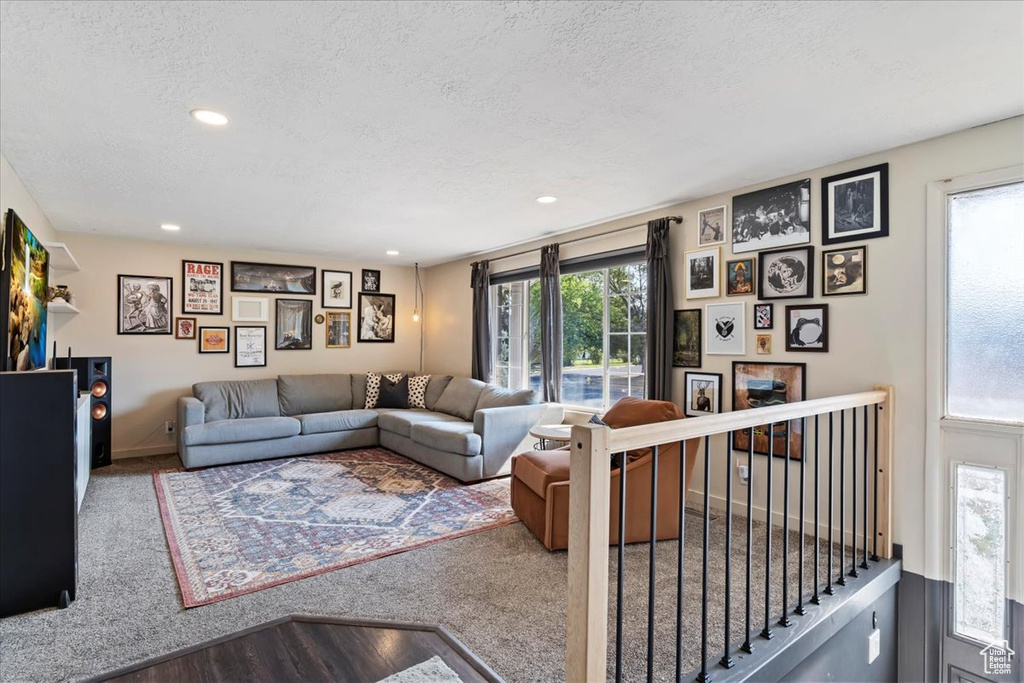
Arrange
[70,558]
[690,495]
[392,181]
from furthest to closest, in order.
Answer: [690,495] → [392,181] → [70,558]

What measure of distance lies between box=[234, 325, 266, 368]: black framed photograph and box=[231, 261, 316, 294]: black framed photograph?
19.0 inches

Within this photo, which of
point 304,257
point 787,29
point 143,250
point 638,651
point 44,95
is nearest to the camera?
point 787,29

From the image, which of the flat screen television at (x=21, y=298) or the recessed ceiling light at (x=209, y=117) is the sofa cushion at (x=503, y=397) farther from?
the flat screen television at (x=21, y=298)

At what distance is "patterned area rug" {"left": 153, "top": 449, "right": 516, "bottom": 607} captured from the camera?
275 centimetres

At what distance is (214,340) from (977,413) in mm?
6681

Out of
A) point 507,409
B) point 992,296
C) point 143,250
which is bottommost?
point 507,409

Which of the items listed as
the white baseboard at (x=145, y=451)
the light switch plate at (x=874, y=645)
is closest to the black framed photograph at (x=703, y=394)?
the light switch plate at (x=874, y=645)

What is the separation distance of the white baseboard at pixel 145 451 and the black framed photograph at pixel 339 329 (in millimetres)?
2057

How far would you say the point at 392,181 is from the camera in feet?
11.0

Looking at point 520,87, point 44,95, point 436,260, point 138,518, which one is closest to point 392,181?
point 520,87

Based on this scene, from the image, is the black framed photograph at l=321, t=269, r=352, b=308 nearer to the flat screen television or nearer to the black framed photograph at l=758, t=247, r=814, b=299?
the flat screen television


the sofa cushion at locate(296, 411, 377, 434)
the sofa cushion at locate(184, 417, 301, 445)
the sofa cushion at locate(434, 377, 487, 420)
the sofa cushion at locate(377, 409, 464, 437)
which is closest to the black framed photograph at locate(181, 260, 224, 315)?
the sofa cushion at locate(184, 417, 301, 445)

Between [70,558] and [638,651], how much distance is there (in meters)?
2.67

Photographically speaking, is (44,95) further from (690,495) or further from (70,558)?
(690,495)
